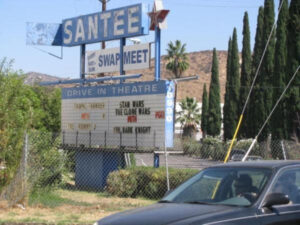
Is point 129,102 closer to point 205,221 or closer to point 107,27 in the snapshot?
point 107,27

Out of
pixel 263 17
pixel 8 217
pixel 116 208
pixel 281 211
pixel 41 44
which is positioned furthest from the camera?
pixel 263 17

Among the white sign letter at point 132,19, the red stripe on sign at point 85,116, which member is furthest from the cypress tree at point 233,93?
the white sign letter at point 132,19

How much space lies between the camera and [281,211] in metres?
6.56

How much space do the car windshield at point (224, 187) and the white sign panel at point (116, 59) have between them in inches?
479

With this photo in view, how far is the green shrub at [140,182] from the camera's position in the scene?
17906 mm

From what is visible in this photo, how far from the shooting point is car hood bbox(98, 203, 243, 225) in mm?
6102

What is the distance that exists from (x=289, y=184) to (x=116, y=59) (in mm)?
14785

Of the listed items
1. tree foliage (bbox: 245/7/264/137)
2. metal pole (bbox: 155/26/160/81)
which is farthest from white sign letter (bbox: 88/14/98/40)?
tree foliage (bbox: 245/7/264/137)

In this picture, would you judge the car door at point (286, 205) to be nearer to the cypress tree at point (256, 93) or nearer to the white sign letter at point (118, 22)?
the white sign letter at point (118, 22)

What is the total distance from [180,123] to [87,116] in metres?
50.6

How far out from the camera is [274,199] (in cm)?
641

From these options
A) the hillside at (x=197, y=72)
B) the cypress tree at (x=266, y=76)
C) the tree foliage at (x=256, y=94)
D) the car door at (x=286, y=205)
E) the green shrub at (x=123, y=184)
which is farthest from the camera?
the hillside at (x=197, y=72)

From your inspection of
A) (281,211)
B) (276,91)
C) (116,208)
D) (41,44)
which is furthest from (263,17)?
(281,211)

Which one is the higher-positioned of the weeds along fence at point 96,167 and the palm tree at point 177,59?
the palm tree at point 177,59
